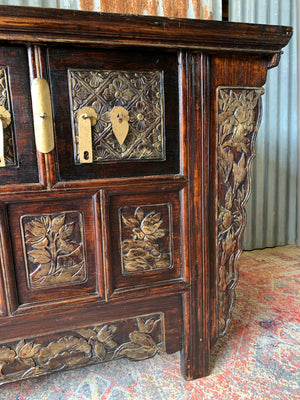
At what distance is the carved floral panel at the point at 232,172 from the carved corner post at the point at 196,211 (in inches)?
2.4

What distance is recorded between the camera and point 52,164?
0.80 m

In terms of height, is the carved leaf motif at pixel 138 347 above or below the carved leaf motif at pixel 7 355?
below

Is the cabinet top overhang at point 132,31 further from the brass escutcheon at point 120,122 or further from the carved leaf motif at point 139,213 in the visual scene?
the carved leaf motif at point 139,213

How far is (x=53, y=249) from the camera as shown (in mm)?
841

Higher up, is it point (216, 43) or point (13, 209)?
point (216, 43)

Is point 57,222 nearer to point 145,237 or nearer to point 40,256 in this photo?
point 40,256

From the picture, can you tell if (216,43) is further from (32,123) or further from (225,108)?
(32,123)

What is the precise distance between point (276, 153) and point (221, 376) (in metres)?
1.78

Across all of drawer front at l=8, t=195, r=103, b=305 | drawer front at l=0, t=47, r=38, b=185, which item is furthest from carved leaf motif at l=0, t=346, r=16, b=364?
drawer front at l=0, t=47, r=38, b=185

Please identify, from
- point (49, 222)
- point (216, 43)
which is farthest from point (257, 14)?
point (49, 222)

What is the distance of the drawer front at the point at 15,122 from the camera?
2.45 feet

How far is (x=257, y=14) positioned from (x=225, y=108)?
164 centimetres

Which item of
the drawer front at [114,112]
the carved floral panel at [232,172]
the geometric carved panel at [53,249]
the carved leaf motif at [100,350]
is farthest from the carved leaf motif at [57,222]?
the carved floral panel at [232,172]

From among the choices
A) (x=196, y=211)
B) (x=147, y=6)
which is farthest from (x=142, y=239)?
(x=147, y=6)
